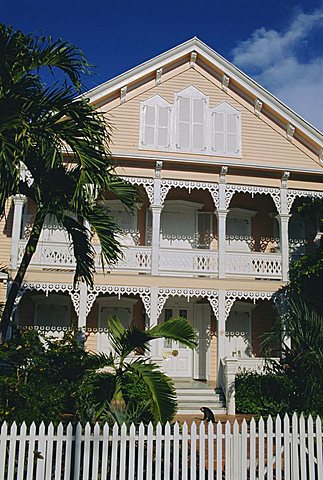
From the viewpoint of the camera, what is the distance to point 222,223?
16.5 meters

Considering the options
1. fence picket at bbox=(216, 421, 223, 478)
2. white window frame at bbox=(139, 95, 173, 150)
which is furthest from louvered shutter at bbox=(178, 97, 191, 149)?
fence picket at bbox=(216, 421, 223, 478)

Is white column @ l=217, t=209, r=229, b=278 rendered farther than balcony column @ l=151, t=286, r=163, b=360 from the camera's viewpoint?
Yes

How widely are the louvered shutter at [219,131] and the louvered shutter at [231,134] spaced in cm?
14

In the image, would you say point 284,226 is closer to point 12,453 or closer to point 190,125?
point 190,125

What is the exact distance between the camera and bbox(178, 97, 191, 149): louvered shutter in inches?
663

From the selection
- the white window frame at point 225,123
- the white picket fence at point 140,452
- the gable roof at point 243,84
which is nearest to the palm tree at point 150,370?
the white picket fence at point 140,452

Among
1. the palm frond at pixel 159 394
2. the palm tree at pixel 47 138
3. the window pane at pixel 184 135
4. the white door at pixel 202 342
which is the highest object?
the window pane at pixel 184 135

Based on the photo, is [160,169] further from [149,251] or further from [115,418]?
[115,418]

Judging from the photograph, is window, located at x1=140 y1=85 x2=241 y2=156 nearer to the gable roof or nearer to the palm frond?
the gable roof

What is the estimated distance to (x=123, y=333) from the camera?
26.3 feet

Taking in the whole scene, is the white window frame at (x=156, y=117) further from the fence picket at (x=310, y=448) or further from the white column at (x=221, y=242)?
the fence picket at (x=310, y=448)

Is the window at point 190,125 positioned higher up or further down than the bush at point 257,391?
higher up

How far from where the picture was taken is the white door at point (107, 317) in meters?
17.1

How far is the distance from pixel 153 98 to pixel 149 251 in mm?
4894
